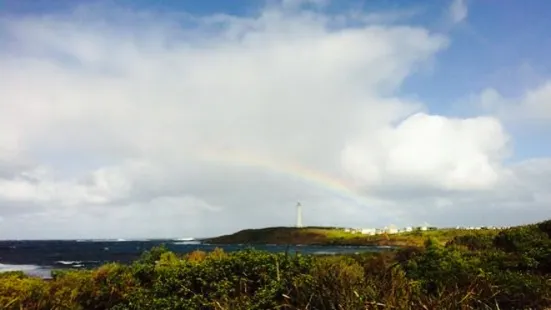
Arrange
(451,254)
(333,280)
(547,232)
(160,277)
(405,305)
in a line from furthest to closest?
1. (547,232)
2. (451,254)
3. (160,277)
4. (333,280)
5. (405,305)

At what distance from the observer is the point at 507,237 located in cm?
3962

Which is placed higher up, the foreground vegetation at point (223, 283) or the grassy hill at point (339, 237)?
the grassy hill at point (339, 237)

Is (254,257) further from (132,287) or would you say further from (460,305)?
(460,305)

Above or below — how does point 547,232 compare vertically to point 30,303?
above

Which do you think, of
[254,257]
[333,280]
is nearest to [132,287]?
[254,257]

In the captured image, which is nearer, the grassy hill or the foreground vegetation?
the foreground vegetation

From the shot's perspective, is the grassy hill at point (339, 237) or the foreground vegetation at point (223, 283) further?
the grassy hill at point (339, 237)

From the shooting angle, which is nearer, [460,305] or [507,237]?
[460,305]

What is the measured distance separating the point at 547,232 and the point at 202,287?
89.4 feet

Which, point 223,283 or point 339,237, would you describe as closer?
point 223,283

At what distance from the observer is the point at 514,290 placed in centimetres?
2253

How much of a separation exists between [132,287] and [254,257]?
5.63 metres

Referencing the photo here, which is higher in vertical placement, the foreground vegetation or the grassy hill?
the grassy hill

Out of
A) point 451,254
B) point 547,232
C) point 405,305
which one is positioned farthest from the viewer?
point 547,232
